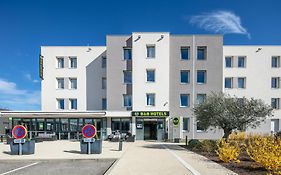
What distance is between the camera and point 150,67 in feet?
108

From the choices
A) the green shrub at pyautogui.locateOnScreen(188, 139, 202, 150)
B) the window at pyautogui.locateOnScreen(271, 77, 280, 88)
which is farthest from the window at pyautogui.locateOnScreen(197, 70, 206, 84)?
the green shrub at pyautogui.locateOnScreen(188, 139, 202, 150)

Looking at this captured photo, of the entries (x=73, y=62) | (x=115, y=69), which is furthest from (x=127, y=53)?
(x=73, y=62)

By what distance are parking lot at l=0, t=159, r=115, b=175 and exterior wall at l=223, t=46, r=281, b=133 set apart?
26698 mm

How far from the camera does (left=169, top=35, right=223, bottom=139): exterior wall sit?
3341cm

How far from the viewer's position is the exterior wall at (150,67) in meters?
32.7

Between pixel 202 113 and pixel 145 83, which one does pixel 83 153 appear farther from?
pixel 145 83

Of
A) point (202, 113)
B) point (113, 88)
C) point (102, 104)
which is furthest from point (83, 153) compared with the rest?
point (102, 104)

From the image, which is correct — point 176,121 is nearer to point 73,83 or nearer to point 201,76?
point 201,76

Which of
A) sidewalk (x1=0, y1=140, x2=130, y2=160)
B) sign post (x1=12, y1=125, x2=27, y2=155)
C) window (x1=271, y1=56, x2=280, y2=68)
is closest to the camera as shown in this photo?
sidewalk (x1=0, y1=140, x2=130, y2=160)

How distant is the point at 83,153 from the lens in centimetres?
1683

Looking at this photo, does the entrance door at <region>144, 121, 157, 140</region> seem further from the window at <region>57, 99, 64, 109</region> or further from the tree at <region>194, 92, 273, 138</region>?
the tree at <region>194, 92, 273, 138</region>

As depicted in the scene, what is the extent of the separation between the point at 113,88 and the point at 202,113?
1579 centimetres

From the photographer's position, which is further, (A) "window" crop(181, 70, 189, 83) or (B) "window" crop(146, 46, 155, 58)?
(A) "window" crop(181, 70, 189, 83)

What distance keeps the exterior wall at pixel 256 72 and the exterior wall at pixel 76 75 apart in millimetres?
17263
